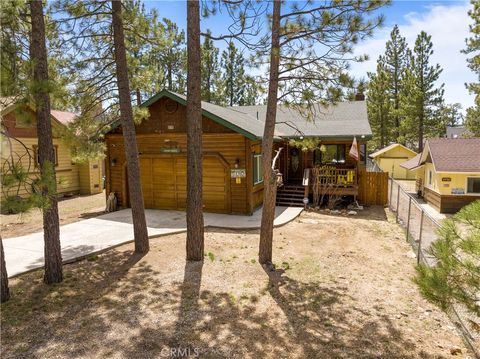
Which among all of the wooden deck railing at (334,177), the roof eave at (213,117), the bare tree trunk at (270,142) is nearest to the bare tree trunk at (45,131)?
the bare tree trunk at (270,142)

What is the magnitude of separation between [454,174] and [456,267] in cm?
1405

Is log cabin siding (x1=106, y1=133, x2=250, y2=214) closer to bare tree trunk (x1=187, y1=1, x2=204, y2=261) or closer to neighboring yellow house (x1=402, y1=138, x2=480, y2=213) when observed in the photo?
bare tree trunk (x1=187, y1=1, x2=204, y2=261)

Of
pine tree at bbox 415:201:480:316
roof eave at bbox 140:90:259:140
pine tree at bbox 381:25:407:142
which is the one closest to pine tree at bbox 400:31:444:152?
pine tree at bbox 381:25:407:142

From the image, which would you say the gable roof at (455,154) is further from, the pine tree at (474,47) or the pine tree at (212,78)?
the pine tree at (212,78)

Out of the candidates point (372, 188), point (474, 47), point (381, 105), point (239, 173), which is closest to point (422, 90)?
point (381, 105)

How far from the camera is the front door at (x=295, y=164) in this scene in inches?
708

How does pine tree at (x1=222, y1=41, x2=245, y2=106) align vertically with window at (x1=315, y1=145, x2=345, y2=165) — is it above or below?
above

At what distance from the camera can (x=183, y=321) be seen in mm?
5070

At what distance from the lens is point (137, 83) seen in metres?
9.69

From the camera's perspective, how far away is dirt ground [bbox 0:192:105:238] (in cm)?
1080

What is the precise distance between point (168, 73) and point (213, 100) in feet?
20.6

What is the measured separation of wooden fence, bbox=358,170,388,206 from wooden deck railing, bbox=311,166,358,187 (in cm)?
65

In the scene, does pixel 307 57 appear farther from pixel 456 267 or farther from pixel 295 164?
pixel 295 164

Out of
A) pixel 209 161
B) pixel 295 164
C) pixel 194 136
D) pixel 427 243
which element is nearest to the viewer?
pixel 194 136
